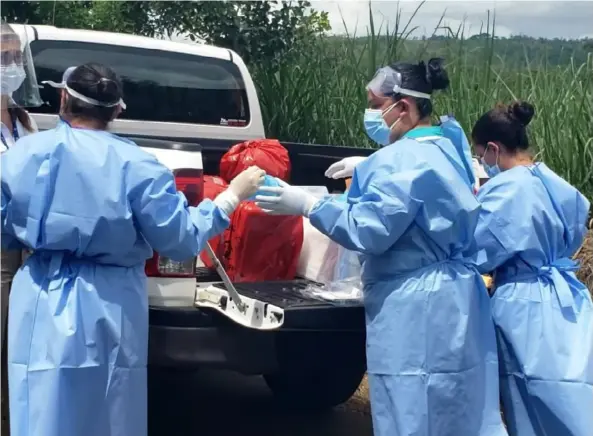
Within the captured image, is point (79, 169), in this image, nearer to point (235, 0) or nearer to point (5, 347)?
point (5, 347)

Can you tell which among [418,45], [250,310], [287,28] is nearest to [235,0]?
[287,28]

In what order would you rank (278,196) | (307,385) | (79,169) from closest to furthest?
1. (79,169)
2. (278,196)
3. (307,385)

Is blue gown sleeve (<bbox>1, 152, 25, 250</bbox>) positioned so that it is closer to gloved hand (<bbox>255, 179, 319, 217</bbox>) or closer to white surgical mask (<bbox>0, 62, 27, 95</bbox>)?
white surgical mask (<bbox>0, 62, 27, 95</bbox>)

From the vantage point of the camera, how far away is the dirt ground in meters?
4.68

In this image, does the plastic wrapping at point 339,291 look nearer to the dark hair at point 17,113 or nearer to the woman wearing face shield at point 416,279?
the woman wearing face shield at point 416,279

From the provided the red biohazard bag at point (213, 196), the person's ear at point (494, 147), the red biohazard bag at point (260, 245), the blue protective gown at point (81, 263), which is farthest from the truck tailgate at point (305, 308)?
the person's ear at point (494, 147)

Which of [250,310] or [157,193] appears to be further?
[250,310]

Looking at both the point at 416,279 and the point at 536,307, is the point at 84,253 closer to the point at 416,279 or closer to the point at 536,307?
the point at 416,279

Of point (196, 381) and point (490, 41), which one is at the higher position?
point (490, 41)

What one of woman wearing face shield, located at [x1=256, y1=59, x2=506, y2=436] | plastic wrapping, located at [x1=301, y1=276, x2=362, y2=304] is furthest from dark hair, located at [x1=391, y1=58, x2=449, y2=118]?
plastic wrapping, located at [x1=301, y1=276, x2=362, y2=304]

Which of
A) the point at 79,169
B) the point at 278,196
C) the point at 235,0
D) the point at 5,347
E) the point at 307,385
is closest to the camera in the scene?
the point at 79,169

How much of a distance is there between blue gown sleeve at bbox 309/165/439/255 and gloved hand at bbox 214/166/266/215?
32cm

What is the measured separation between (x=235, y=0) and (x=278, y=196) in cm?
542

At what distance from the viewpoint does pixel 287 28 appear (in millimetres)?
8750
